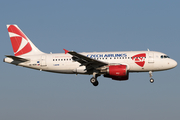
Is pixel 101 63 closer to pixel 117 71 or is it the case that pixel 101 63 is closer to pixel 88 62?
pixel 88 62

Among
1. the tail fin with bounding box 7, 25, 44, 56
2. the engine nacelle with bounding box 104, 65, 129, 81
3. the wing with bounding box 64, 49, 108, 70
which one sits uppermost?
the tail fin with bounding box 7, 25, 44, 56

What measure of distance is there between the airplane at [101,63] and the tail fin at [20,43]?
1339mm

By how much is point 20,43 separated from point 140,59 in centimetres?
1940

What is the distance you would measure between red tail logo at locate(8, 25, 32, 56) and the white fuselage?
2974mm

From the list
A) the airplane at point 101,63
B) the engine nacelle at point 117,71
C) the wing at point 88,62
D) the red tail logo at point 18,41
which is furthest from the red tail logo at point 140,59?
the red tail logo at point 18,41

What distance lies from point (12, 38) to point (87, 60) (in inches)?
579

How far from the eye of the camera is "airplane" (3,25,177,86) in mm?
46469

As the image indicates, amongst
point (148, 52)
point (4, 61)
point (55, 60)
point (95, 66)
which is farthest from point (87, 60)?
point (4, 61)

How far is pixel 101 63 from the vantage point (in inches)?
1827

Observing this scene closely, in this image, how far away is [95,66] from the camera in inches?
1859

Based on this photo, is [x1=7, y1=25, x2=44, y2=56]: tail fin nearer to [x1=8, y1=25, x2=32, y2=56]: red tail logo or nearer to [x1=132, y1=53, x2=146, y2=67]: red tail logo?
[x1=8, y1=25, x2=32, y2=56]: red tail logo

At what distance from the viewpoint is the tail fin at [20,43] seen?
52219 millimetres

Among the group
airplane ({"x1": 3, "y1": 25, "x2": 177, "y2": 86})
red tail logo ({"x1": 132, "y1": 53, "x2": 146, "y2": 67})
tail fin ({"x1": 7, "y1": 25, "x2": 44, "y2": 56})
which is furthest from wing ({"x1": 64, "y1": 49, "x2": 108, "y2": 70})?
tail fin ({"x1": 7, "y1": 25, "x2": 44, "y2": 56})

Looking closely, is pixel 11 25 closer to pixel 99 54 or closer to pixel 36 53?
pixel 36 53
